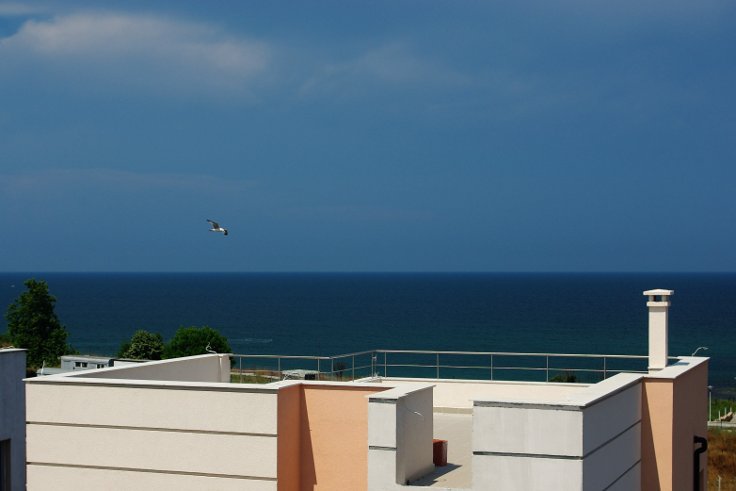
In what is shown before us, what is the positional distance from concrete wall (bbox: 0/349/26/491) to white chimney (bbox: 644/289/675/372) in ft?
42.8

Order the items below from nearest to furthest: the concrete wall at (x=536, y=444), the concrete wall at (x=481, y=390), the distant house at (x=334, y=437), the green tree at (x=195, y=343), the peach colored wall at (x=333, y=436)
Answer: the concrete wall at (x=536, y=444), the distant house at (x=334, y=437), the peach colored wall at (x=333, y=436), the concrete wall at (x=481, y=390), the green tree at (x=195, y=343)

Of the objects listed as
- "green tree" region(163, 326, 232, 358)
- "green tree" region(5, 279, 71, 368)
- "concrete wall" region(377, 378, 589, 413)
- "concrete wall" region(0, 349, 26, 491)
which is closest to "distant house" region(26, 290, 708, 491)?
"concrete wall" region(377, 378, 589, 413)

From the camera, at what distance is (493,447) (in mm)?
10969

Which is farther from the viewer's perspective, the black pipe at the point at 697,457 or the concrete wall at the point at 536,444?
the black pipe at the point at 697,457

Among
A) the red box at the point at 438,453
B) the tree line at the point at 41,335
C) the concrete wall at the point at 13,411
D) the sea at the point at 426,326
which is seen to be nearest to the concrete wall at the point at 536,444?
the red box at the point at 438,453

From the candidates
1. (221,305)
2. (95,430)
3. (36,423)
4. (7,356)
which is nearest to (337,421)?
(95,430)

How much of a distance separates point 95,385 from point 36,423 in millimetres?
1128

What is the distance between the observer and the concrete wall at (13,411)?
64.1 ft

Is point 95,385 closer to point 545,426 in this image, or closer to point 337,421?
point 337,421

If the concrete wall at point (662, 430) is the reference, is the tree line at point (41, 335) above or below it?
below

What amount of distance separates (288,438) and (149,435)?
6.55 ft

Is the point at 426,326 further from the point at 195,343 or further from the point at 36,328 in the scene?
the point at 195,343

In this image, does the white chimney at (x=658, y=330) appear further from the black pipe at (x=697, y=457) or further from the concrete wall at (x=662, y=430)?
the concrete wall at (x=662, y=430)

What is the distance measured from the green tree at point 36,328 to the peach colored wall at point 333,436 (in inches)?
1777
